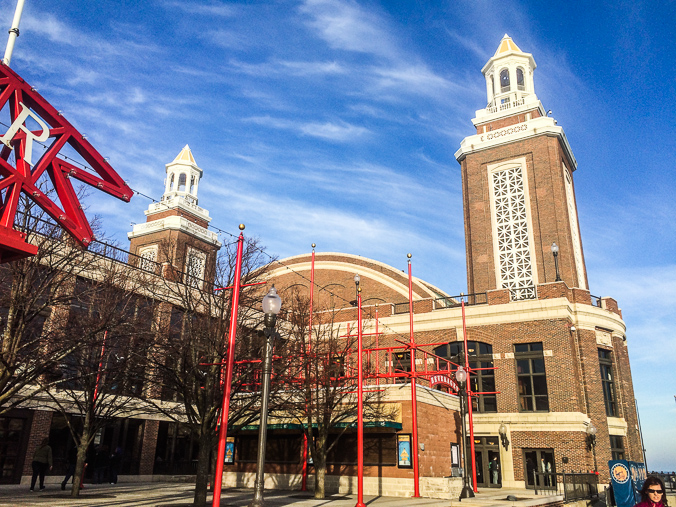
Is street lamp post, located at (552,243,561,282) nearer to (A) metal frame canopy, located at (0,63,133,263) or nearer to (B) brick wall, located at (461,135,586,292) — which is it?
(B) brick wall, located at (461,135,586,292)

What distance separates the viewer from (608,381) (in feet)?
113

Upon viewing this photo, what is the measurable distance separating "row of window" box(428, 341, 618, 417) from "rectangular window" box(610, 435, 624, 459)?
137 centimetres

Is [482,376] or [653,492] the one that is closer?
[653,492]

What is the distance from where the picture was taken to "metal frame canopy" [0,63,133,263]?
9.54 meters

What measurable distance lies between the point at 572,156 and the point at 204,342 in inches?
1407

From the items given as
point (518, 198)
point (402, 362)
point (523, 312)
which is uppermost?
point (518, 198)

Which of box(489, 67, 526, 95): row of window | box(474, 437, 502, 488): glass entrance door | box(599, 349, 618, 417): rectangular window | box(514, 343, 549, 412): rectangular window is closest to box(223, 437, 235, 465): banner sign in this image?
box(474, 437, 502, 488): glass entrance door

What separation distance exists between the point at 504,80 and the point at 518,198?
39.8 feet

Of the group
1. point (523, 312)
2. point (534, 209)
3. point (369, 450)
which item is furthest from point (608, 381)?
point (369, 450)

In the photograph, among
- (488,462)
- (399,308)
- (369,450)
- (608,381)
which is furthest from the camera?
(399,308)

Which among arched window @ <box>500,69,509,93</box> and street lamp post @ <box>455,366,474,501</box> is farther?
arched window @ <box>500,69,509,93</box>

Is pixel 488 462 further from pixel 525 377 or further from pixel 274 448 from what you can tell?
pixel 274 448

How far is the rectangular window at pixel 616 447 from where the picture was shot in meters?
32.3

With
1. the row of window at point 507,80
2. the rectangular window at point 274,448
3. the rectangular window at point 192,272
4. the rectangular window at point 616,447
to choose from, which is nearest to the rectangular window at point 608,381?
the rectangular window at point 616,447
